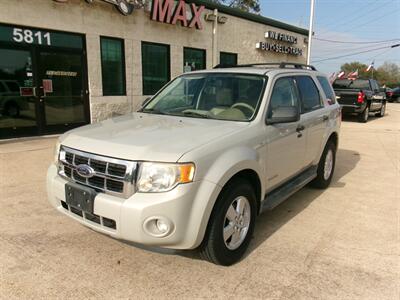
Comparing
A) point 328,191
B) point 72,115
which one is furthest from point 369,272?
point 72,115

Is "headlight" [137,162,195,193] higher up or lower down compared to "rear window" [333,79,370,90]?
lower down

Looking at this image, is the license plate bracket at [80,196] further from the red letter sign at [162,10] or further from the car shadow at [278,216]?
the red letter sign at [162,10]

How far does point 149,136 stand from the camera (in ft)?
10.2

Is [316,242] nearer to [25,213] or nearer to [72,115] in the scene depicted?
[25,213]

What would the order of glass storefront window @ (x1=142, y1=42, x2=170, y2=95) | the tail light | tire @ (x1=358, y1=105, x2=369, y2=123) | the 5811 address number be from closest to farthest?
the 5811 address number
glass storefront window @ (x1=142, y1=42, x2=170, y2=95)
the tail light
tire @ (x1=358, y1=105, x2=369, y2=123)

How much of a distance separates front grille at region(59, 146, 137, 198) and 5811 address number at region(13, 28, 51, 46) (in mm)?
7295

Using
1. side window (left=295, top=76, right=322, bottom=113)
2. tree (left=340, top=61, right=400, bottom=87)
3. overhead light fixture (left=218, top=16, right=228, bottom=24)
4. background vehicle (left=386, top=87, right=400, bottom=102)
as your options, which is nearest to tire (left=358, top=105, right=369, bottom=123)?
overhead light fixture (left=218, top=16, right=228, bottom=24)

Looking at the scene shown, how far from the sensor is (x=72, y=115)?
10500 millimetres

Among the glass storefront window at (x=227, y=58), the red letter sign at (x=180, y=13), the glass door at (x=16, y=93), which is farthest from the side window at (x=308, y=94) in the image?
the glass storefront window at (x=227, y=58)

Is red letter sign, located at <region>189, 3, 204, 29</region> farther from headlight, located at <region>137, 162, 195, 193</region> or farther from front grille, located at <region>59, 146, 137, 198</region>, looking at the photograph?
headlight, located at <region>137, 162, 195, 193</region>

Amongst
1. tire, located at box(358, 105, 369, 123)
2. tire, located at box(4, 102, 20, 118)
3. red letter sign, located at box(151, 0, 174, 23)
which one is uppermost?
red letter sign, located at box(151, 0, 174, 23)

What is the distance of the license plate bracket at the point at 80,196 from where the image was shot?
2.91 meters

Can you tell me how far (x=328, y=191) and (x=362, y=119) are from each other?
11.2 meters

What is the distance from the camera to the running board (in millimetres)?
3799
